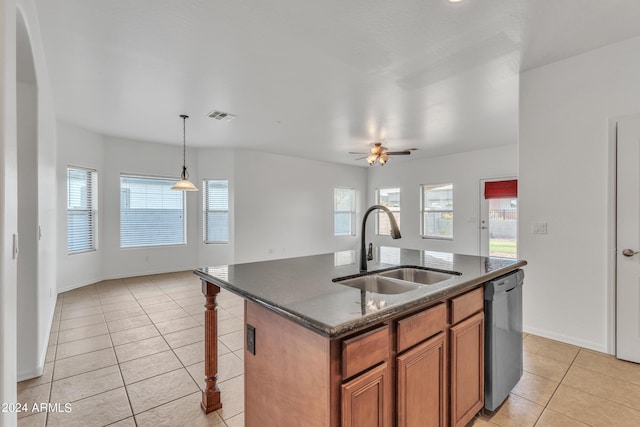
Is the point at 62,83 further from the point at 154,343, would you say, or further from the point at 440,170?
the point at 440,170

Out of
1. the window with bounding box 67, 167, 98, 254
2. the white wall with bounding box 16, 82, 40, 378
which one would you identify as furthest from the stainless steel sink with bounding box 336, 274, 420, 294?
the window with bounding box 67, 167, 98, 254

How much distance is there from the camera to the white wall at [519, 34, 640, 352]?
2576mm

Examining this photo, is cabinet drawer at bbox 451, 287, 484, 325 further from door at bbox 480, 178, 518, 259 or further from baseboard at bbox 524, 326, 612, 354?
door at bbox 480, 178, 518, 259

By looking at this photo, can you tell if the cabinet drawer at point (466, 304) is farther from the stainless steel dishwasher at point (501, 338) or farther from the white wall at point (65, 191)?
the white wall at point (65, 191)

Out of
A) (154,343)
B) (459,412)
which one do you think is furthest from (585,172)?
(154,343)

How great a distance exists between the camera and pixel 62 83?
3.24 metres

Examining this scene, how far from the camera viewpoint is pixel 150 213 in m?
6.03

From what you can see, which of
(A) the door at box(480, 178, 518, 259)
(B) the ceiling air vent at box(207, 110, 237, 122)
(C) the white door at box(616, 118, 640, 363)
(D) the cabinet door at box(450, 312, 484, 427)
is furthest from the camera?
(A) the door at box(480, 178, 518, 259)

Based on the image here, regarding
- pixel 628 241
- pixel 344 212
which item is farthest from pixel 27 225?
pixel 344 212

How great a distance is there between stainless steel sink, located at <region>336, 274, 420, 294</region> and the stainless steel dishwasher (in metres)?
0.51

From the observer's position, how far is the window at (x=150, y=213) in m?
5.75

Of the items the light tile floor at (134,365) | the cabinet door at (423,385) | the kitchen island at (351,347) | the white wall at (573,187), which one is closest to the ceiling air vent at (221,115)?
the light tile floor at (134,365)

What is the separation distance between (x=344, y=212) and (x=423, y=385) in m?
7.33

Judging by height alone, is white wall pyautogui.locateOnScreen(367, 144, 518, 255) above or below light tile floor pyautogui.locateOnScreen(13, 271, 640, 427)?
above
